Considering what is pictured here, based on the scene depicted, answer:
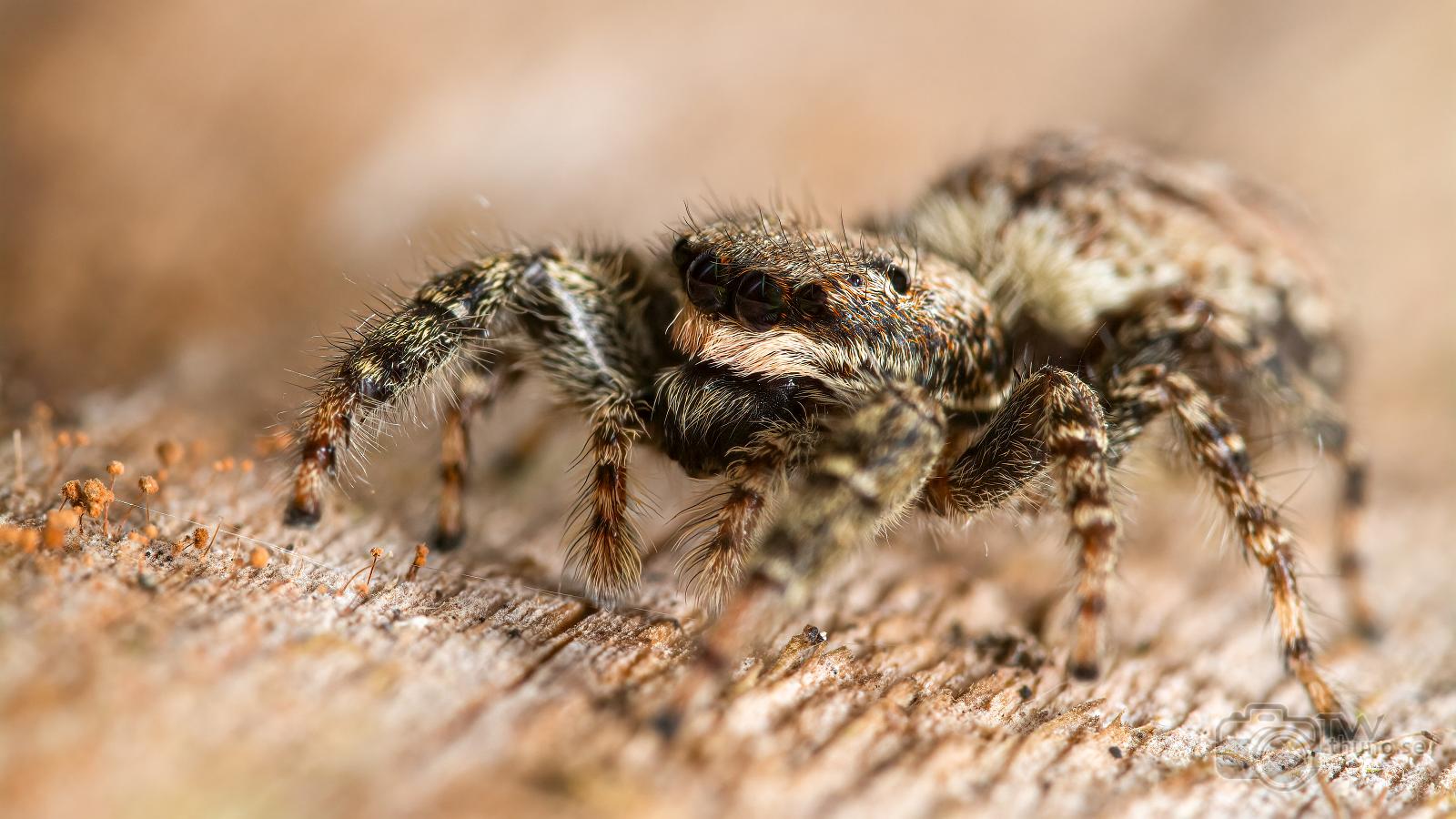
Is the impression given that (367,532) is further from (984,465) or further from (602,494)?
(984,465)

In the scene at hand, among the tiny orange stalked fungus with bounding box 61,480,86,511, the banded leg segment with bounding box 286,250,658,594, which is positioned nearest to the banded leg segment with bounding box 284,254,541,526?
the banded leg segment with bounding box 286,250,658,594

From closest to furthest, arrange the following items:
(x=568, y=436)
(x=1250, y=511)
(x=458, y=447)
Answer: (x=1250, y=511)
(x=458, y=447)
(x=568, y=436)

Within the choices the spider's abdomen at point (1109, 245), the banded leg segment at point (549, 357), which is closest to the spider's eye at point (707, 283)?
the banded leg segment at point (549, 357)

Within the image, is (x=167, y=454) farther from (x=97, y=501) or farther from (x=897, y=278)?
(x=897, y=278)

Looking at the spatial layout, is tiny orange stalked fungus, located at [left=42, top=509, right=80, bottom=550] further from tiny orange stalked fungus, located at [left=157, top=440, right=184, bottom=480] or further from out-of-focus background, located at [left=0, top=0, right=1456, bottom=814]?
tiny orange stalked fungus, located at [left=157, top=440, right=184, bottom=480]

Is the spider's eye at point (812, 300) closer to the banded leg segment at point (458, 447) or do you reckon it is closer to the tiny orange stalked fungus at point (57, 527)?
the banded leg segment at point (458, 447)

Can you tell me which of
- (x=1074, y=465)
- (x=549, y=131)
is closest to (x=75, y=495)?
(x=1074, y=465)

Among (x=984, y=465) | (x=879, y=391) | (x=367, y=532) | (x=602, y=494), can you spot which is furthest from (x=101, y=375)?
(x=984, y=465)
